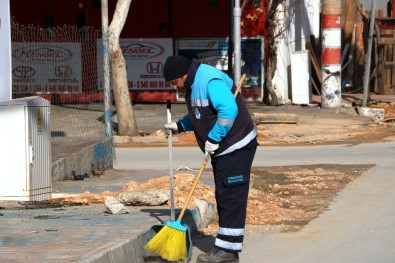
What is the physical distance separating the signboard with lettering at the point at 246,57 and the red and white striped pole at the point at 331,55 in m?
2.71

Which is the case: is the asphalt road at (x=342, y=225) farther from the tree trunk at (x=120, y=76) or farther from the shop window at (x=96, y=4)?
the shop window at (x=96, y=4)

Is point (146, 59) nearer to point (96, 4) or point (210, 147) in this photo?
point (96, 4)

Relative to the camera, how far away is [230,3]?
3052 cm

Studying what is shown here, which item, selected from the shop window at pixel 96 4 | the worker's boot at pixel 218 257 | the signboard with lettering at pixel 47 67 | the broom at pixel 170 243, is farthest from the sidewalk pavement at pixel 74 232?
the shop window at pixel 96 4

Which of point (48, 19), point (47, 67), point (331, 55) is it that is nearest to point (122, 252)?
point (47, 67)

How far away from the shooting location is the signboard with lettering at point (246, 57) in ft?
101

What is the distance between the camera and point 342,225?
10.9 metres

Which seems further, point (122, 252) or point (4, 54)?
point (4, 54)

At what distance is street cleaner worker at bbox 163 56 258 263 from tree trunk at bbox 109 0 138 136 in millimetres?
13836

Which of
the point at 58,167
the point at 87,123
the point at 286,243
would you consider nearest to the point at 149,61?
the point at 87,123

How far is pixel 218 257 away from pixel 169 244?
1.54 ft

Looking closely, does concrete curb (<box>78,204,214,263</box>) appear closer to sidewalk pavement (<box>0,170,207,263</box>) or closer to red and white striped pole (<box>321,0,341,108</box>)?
sidewalk pavement (<box>0,170,207,263</box>)

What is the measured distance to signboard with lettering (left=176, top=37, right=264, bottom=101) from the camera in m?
30.8

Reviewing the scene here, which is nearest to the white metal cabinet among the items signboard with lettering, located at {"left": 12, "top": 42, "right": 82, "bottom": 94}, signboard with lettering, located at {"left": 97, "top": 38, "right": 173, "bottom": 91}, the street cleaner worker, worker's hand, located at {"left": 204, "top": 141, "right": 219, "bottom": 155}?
the street cleaner worker
